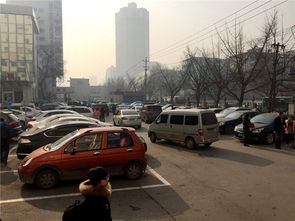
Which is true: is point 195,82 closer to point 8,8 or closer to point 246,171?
point 246,171

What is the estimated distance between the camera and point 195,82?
4075 centimetres

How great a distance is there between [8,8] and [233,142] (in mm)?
52980

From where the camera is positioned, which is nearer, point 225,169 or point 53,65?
point 225,169

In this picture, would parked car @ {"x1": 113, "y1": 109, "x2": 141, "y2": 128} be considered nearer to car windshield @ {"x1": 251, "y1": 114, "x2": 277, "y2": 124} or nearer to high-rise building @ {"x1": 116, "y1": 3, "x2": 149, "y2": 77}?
car windshield @ {"x1": 251, "y1": 114, "x2": 277, "y2": 124}

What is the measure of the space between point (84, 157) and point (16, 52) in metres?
50.8

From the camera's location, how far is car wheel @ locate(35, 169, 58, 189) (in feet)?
26.0

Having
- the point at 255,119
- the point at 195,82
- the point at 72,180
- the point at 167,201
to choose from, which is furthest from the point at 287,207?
the point at 195,82

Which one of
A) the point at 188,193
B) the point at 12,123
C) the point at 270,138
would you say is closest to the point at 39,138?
the point at 188,193

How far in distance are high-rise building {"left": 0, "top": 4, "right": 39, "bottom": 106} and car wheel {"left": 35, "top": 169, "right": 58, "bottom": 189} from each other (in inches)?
1777

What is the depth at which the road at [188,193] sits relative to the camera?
6250 millimetres

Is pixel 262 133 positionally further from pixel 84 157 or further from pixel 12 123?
pixel 12 123

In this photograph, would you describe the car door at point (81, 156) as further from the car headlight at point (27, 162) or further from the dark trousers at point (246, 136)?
the dark trousers at point (246, 136)

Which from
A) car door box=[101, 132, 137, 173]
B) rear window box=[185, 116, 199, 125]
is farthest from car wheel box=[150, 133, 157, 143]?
car door box=[101, 132, 137, 173]

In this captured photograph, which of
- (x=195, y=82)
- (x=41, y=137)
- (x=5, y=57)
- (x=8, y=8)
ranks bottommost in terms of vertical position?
(x=41, y=137)
